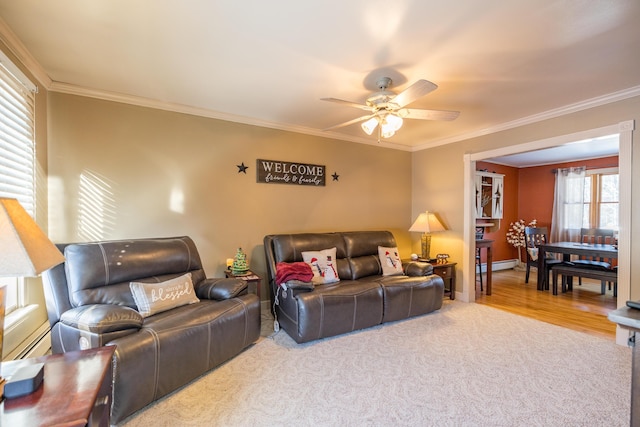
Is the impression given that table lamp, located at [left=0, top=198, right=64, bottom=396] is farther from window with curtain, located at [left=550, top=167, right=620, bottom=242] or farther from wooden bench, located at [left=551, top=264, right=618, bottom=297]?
window with curtain, located at [left=550, top=167, right=620, bottom=242]

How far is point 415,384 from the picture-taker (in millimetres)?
2084

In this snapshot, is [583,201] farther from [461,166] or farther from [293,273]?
[293,273]

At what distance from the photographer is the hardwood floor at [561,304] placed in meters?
3.24

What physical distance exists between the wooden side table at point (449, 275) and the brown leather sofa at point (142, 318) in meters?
2.67

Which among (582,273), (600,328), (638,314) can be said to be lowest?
(600,328)

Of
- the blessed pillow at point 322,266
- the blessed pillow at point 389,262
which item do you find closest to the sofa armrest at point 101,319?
the blessed pillow at point 322,266

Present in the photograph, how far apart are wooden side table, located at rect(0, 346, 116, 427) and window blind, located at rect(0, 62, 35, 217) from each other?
1.40m

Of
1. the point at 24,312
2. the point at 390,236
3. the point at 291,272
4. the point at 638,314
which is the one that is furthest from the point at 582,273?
the point at 24,312

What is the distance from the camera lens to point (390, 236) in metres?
4.14

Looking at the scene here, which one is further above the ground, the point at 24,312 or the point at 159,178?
the point at 159,178

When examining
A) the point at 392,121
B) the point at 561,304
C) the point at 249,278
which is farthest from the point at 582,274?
the point at 249,278

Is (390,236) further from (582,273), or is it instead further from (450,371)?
(582,273)

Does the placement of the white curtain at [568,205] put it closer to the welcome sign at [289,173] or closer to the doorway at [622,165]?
the doorway at [622,165]

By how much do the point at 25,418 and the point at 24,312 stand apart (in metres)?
1.71
